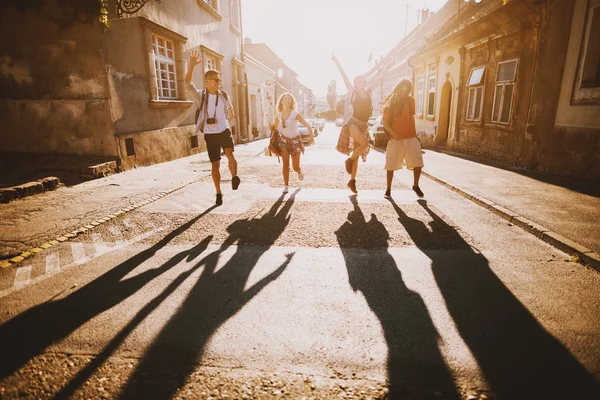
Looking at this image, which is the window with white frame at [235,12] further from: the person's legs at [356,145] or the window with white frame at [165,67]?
the person's legs at [356,145]

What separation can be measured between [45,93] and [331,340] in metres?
9.07

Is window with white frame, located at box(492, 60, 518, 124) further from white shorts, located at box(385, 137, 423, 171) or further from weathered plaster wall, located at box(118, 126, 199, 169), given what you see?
weathered plaster wall, located at box(118, 126, 199, 169)

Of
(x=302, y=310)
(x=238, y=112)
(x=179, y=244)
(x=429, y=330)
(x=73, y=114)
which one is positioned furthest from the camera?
(x=238, y=112)

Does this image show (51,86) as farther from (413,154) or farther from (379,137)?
(379,137)

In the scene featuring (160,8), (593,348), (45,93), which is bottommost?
(593,348)

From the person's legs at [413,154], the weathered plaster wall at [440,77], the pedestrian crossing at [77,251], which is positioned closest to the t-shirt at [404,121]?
the person's legs at [413,154]

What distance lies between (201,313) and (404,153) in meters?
4.64

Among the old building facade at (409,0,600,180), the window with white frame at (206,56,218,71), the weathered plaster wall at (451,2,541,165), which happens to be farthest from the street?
the window with white frame at (206,56,218,71)

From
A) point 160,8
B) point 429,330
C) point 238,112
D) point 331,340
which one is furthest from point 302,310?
point 238,112

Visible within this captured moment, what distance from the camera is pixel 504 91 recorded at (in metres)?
11.2

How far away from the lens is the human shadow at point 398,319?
191 cm

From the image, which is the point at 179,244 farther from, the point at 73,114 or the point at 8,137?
the point at 8,137

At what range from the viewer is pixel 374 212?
205 inches

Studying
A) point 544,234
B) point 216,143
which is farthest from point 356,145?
point 544,234
